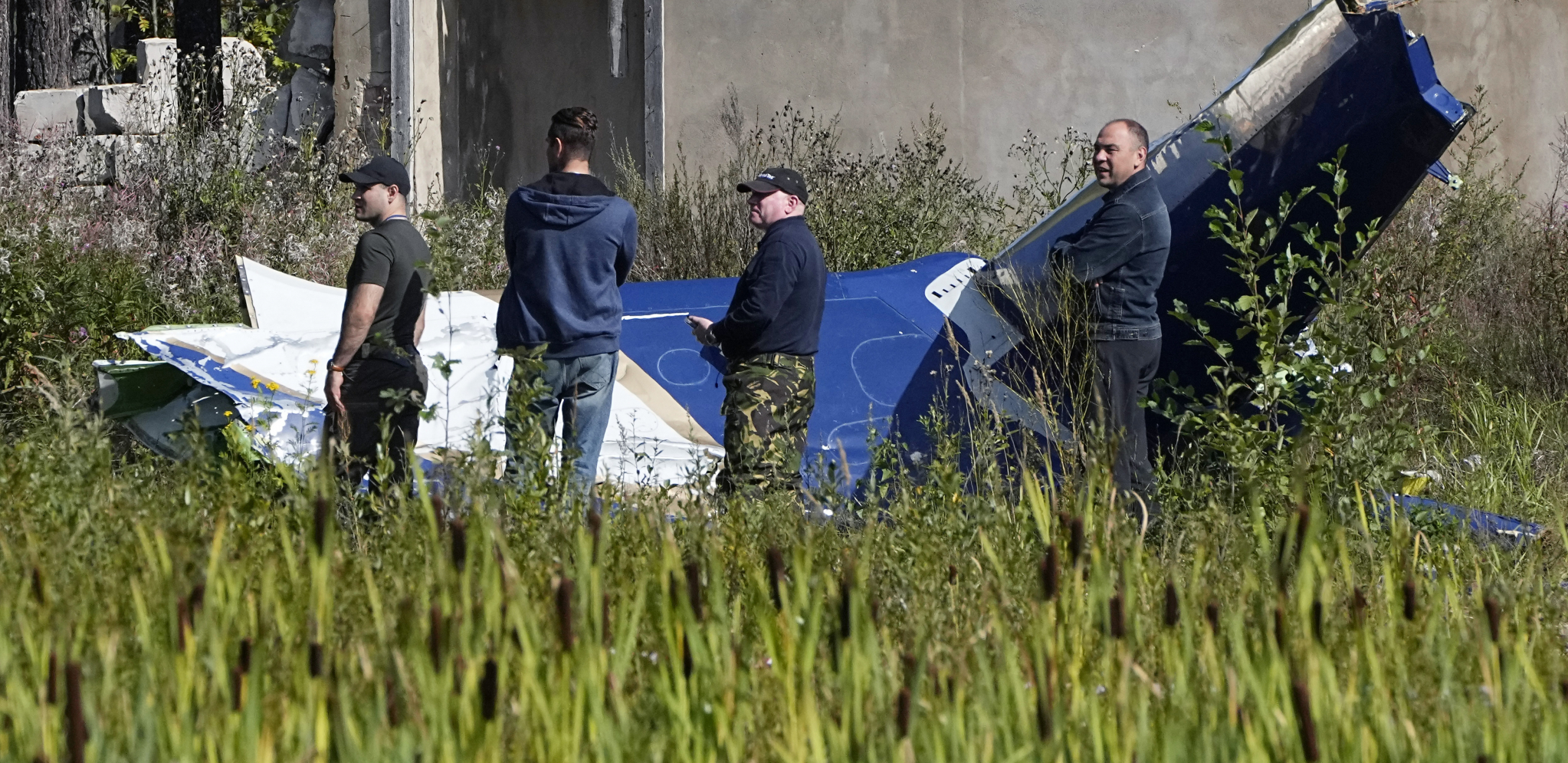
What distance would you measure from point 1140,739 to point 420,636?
38.2 inches

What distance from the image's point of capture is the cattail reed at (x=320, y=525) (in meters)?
1.78

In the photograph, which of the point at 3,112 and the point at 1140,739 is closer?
the point at 1140,739

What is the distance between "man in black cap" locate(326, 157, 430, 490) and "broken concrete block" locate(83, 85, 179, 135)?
591 centimetres

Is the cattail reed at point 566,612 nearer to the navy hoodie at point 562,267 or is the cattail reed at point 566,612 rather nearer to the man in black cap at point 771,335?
the man in black cap at point 771,335

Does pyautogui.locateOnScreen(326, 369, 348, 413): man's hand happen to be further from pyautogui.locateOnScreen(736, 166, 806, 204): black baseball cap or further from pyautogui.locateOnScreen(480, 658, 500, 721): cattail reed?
pyautogui.locateOnScreen(480, 658, 500, 721): cattail reed

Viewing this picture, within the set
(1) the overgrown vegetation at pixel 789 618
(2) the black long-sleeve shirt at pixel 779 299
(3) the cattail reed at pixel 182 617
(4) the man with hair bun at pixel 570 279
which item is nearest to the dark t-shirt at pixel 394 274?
(4) the man with hair bun at pixel 570 279

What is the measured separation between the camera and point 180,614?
6.08 feet

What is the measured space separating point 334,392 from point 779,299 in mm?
1458

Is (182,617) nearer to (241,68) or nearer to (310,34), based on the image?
(241,68)

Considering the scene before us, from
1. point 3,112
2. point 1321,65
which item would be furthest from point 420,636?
point 3,112

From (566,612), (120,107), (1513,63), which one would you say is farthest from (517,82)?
(566,612)

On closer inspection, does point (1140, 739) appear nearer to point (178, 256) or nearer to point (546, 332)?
point (546, 332)

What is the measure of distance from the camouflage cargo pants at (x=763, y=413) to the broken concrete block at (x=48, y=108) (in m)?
7.84

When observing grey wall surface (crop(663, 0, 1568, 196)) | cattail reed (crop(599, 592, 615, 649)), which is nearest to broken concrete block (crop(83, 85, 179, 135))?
grey wall surface (crop(663, 0, 1568, 196))
